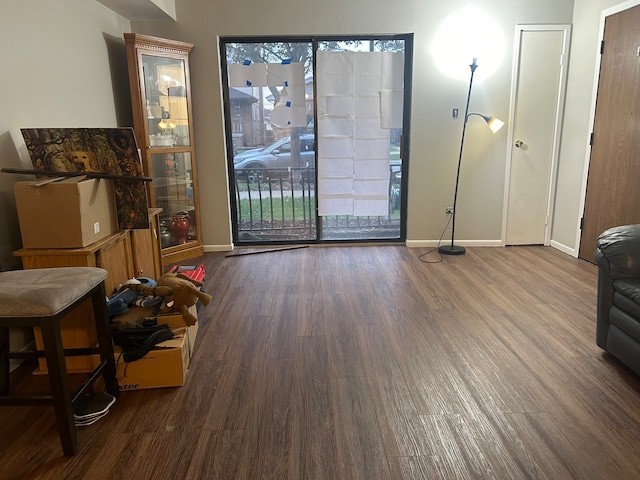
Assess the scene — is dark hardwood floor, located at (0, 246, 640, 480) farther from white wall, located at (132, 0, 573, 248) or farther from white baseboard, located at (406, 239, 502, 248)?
white wall, located at (132, 0, 573, 248)

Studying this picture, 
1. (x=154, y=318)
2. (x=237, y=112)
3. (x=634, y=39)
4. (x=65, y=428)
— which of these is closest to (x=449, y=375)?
(x=154, y=318)

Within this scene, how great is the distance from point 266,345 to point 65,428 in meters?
1.13

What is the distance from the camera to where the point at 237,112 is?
451cm

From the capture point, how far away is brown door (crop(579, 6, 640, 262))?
3457 millimetres

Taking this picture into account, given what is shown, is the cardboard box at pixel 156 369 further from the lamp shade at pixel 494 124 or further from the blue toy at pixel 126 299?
the lamp shade at pixel 494 124

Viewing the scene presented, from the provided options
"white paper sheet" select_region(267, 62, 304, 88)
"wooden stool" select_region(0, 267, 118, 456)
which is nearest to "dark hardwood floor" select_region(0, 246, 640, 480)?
"wooden stool" select_region(0, 267, 118, 456)

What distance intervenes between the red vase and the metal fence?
23.8 inches

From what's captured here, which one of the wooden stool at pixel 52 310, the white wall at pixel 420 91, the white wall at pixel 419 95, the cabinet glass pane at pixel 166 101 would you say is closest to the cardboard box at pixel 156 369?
the wooden stool at pixel 52 310

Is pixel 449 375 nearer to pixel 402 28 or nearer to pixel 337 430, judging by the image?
pixel 337 430

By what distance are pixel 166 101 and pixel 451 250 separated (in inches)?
121

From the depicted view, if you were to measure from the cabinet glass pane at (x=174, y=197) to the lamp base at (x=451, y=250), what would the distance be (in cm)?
249

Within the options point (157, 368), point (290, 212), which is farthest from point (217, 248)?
point (157, 368)

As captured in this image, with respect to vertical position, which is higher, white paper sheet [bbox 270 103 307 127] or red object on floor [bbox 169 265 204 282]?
white paper sheet [bbox 270 103 307 127]

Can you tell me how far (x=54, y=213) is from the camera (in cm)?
221
